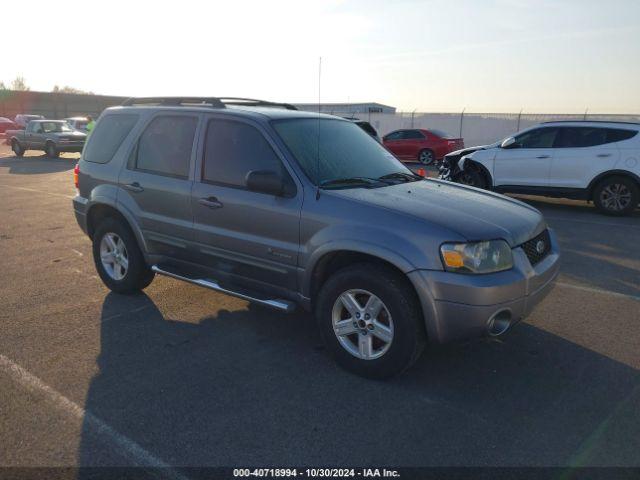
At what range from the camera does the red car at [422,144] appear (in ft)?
69.0

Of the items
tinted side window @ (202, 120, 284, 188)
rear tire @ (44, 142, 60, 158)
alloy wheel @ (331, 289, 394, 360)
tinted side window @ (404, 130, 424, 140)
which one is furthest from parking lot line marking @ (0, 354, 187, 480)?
rear tire @ (44, 142, 60, 158)

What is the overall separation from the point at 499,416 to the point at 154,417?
2.14m

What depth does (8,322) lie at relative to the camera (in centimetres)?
476

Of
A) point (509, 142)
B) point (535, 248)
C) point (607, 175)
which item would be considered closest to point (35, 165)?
point (509, 142)

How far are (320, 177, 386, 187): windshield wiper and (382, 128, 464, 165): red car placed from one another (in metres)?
17.3

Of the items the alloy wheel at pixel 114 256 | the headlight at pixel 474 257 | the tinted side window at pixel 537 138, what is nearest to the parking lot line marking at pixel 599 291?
the headlight at pixel 474 257

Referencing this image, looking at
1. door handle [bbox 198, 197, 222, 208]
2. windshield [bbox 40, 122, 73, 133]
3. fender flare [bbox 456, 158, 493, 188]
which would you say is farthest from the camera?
windshield [bbox 40, 122, 73, 133]

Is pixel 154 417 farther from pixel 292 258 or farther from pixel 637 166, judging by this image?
pixel 637 166

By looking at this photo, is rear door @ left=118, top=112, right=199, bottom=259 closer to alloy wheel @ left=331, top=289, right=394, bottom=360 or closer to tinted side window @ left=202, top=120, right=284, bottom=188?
tinted side window @ left=202, top=120, right=284, bottom=188

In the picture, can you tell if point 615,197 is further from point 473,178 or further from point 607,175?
point 473,178

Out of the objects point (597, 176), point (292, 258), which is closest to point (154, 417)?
point (292, 258)

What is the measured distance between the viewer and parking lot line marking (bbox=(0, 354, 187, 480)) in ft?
9.41

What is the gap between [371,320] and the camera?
3725 mm

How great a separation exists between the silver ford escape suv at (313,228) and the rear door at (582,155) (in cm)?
685
